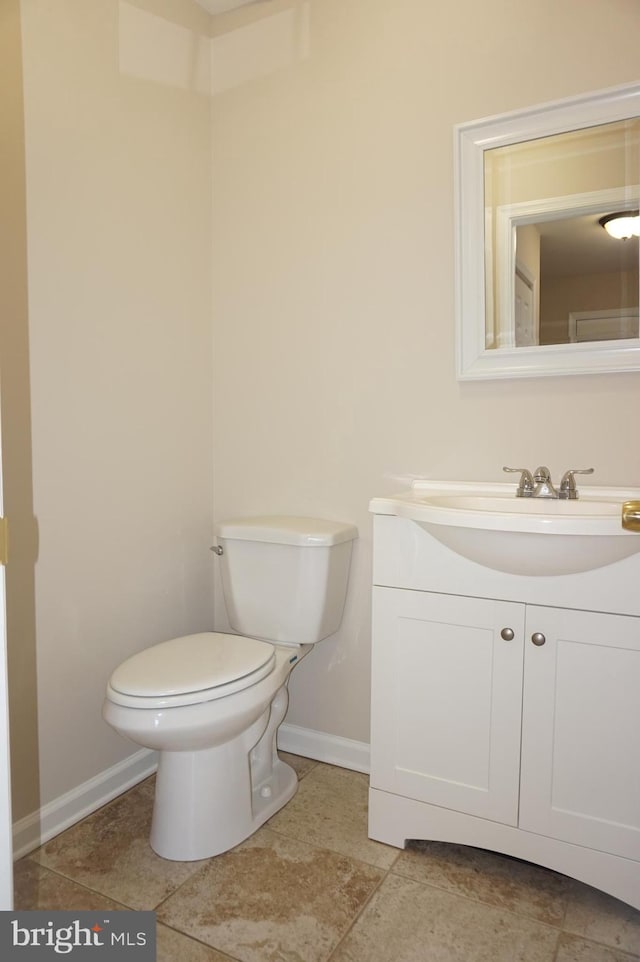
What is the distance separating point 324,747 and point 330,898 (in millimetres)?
641

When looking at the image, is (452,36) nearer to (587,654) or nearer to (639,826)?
(587,654)

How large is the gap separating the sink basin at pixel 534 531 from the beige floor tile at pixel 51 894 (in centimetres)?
108

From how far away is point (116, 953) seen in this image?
4.03 ft

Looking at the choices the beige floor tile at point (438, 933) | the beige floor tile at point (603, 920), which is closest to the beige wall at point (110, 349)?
the beige floor tile at point (438, 933)

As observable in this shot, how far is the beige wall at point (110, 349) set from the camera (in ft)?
5.40

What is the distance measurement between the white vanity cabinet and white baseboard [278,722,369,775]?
37 cm

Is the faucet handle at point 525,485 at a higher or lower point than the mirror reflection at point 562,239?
lower

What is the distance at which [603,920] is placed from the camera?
1.40 meters

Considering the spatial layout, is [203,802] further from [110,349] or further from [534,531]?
[110,349]

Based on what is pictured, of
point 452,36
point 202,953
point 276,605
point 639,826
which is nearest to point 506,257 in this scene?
point 452,36

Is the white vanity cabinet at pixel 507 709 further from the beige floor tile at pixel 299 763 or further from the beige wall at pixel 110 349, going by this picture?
the beige wall at pixel 110 349

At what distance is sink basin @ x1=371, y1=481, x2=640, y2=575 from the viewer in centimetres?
125

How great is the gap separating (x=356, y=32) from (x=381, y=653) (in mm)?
1792

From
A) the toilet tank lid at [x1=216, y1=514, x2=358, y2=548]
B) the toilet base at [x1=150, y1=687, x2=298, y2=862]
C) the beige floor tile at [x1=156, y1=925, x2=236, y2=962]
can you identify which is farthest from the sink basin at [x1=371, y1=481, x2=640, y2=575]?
the beige floor tile at [x1=156, y1=925, x2=236, y2=962]
